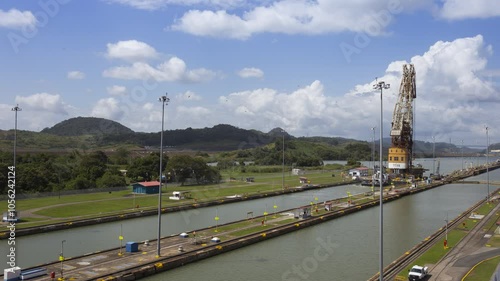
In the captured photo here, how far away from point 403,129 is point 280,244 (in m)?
70.7

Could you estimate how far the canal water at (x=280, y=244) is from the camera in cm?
2364

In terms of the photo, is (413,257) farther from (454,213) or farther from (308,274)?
(454,213)

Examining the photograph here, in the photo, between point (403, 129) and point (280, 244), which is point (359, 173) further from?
point (280, 244)

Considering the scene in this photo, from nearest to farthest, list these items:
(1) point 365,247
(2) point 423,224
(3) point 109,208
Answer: (1) point 365,247
(2) point 423,224
(3) point 109,208

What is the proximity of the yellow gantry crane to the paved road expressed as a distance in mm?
61708

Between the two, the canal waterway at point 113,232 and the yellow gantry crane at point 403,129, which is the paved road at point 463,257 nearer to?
the canal waterway at point 113,232

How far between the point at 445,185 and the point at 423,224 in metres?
51.7

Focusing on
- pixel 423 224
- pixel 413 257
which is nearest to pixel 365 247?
pixel 413 257

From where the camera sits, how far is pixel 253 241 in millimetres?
30266

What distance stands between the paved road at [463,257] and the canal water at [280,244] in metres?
3.31

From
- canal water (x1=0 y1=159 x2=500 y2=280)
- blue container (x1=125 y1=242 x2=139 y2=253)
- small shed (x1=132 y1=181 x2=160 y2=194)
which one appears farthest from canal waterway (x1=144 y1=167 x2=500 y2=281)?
small shed (x1=132 y1=181 x2=160 y2=194)

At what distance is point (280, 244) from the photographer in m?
30.5

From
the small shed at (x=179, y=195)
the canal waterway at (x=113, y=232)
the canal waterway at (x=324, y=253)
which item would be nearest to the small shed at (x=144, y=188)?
the small shed at (x=179, y=195)

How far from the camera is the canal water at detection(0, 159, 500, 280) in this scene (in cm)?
2364
